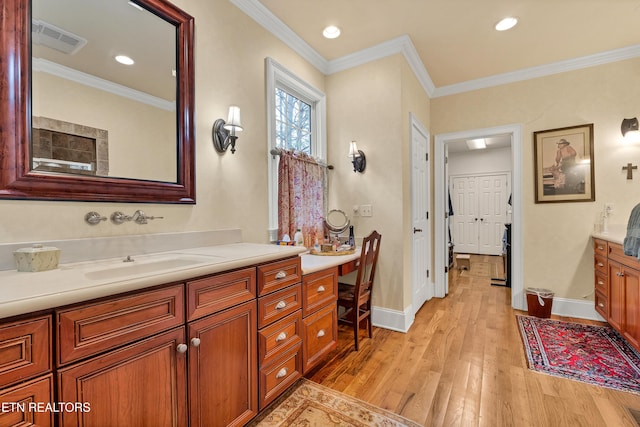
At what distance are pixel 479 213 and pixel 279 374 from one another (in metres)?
6.76

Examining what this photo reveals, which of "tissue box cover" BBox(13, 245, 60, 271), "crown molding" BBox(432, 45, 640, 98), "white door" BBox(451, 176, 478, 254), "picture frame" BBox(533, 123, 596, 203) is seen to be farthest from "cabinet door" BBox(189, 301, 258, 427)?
"white door" BBox(451, 176, 478, 254)

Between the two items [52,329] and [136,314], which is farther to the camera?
[136,314]

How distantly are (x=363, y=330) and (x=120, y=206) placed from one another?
7.47 feet

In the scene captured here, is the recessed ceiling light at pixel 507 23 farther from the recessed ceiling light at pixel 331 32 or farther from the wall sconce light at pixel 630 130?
the wall sconce light at pixel 630 130

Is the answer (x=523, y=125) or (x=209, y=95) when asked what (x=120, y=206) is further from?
(x=523, y=125)

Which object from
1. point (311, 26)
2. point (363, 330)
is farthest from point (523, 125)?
point (363, 330)

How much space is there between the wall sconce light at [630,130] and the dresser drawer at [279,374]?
145 inches

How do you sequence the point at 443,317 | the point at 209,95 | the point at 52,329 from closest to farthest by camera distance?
the point at 52,329 → the point at 209,95 → the point at 443,317

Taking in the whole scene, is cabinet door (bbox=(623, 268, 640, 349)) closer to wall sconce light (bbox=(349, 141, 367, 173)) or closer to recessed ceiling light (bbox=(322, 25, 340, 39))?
wall sconce light (bbox=(349, 141, 367, 173))

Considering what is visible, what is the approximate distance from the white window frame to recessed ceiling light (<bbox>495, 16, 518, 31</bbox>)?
5.51ft

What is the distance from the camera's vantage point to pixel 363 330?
2783 millimetres

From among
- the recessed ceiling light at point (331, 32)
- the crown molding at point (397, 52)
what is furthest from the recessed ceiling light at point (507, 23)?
the recessed ceiling light at point (331, 32)

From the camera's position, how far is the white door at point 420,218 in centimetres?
306

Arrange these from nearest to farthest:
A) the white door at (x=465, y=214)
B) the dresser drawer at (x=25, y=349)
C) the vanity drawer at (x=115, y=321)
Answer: the dresser drawer at (x=25, y=349) → the vanity drawer at (x=115, y=321) → the white door at (x=465, y=214)
